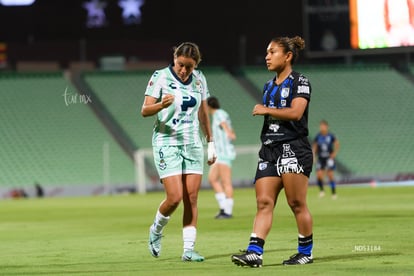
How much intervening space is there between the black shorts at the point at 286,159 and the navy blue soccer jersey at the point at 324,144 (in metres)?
19.9

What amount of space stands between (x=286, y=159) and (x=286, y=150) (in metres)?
0.09

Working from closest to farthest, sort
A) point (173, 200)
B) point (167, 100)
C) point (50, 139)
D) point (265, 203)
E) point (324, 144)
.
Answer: point (265, 203), point (167, 100), point (173, 200), point (324, 144), point (50, 139)

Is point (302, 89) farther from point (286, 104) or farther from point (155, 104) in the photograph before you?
point (155, 104)

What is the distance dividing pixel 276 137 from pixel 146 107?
1539mm

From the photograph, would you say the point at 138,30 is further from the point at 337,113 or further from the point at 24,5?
the point at 337,113

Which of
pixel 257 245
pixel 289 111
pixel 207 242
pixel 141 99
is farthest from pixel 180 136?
pixel 141 99

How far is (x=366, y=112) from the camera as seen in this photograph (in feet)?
147

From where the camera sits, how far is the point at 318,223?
688 inches

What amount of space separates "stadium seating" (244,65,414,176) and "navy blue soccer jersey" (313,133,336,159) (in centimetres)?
1140

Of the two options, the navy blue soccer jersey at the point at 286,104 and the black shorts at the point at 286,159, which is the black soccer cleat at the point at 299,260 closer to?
the black shorts at the point at 286,159

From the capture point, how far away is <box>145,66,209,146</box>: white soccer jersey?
11055 millimetres

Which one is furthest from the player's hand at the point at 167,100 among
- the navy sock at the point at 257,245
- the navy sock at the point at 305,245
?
the navy sock at the point at 305,245

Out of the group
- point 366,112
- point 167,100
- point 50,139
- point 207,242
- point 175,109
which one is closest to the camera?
point 167,100

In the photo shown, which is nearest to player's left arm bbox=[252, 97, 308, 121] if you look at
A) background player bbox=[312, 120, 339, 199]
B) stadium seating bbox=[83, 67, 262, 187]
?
background player bbox=[312, 120, 339, 199]
